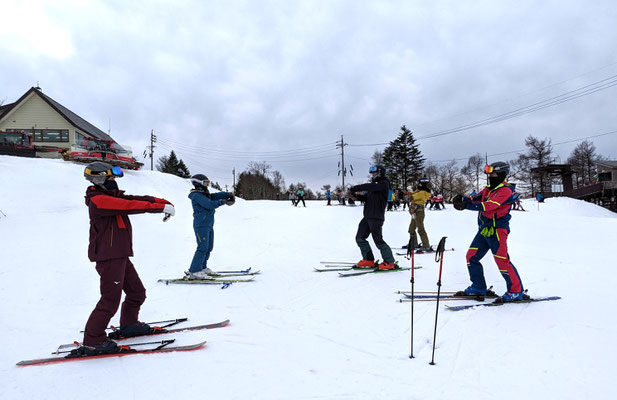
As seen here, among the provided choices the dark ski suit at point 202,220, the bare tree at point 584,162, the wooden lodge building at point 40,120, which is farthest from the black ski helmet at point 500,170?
the bare tree at point 584,162

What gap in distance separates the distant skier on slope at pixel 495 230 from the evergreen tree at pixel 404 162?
53.8m

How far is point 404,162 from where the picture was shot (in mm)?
57625

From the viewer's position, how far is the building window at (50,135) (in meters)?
32.5

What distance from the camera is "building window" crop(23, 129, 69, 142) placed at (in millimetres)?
32531

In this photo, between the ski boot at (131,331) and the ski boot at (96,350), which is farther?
the ski boot at (131,331)

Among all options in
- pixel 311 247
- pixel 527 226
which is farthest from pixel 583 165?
pixel 311 247

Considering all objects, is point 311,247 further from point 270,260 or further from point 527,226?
point 527,226

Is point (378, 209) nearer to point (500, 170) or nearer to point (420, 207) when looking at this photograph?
point (500, 170)

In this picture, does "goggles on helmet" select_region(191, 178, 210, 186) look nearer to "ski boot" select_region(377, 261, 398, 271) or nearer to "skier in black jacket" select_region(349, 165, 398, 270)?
"skier in black jacket" select_region(349, 165, 398, 270)

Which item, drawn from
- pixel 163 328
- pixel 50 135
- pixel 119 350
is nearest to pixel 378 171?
pixel 163 328

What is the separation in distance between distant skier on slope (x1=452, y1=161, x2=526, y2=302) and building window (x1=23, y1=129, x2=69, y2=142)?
3932 centimetres

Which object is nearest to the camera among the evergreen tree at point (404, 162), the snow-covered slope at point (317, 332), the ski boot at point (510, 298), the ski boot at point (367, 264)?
the snow-covered slope at point (317, 332)

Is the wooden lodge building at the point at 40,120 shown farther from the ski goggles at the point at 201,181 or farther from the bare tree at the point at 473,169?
the bare tree at the point at 473,169

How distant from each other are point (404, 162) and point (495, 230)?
55419mm
